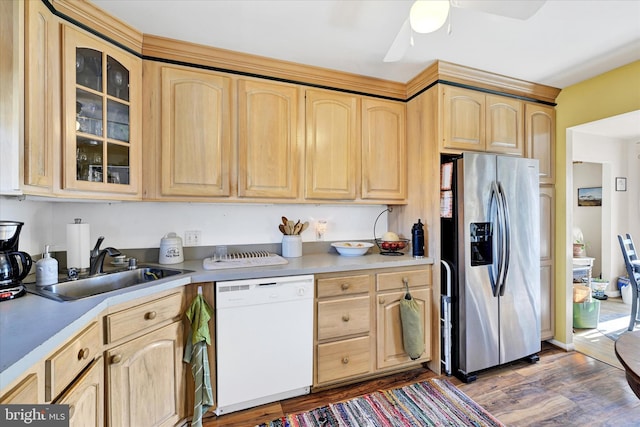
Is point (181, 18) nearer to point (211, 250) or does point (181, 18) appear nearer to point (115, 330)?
point (211, 250)

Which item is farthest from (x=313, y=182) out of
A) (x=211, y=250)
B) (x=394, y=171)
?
(x=211, y=250)

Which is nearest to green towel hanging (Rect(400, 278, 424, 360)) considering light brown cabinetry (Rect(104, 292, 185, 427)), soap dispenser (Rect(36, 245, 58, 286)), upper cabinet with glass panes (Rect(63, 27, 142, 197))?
light brown cabinetry (Rect(104, 292, 185, 427))

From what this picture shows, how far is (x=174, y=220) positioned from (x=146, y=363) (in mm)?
1045

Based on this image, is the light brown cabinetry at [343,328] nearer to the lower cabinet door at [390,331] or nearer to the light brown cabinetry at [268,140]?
the lower cabinet door at [390,331]

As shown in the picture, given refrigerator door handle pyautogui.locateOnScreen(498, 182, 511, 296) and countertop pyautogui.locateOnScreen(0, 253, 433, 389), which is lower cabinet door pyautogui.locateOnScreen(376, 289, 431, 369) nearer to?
countertop pyautogui.locateOnScreen(0, 253, 433, 389)

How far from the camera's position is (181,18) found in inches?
65.3

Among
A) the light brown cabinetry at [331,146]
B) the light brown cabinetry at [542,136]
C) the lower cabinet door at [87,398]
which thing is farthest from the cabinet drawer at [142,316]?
the light brown cabinetry at [542,136]

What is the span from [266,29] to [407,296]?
6.83ft

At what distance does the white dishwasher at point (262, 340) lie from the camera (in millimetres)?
1696

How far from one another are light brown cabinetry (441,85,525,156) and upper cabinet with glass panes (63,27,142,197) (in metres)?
2.19

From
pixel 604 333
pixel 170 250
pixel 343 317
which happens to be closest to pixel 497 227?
pixel 343 317

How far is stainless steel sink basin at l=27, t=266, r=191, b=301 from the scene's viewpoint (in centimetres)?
138

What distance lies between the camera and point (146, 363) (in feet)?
4.67

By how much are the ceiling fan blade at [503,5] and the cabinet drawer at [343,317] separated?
5.66 ft
